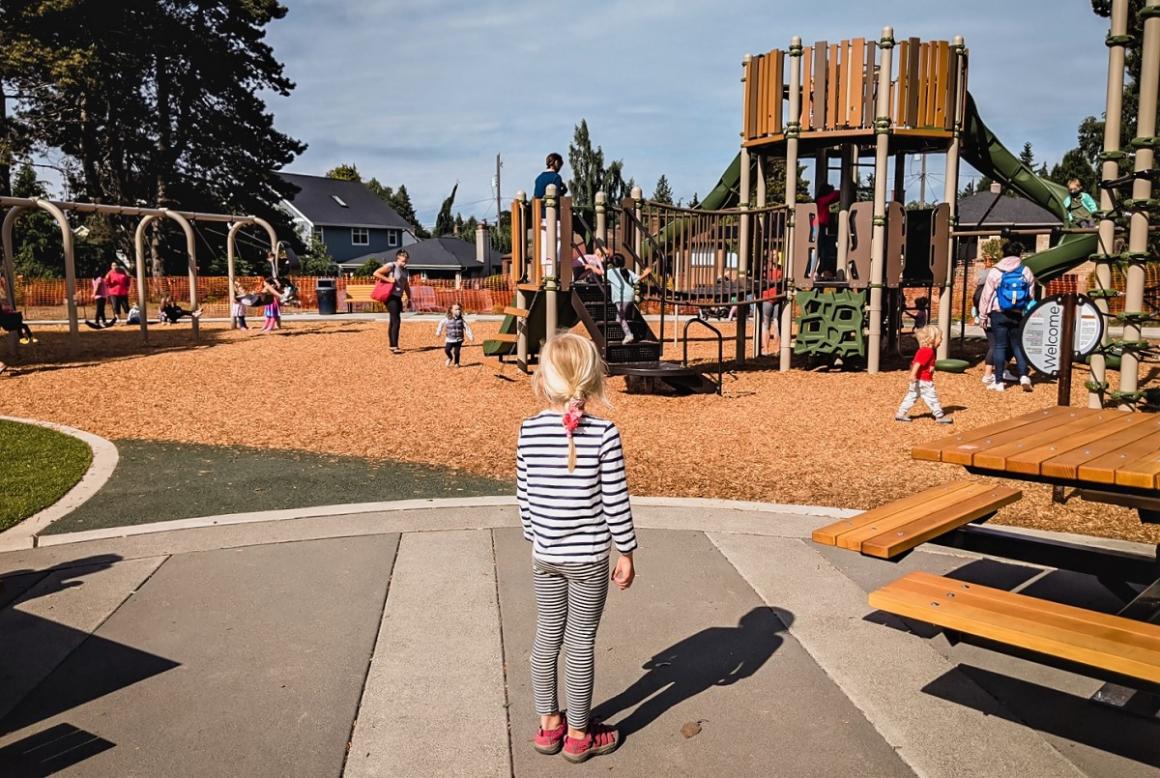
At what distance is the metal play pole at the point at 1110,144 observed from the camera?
21.4ft

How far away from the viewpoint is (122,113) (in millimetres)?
44594

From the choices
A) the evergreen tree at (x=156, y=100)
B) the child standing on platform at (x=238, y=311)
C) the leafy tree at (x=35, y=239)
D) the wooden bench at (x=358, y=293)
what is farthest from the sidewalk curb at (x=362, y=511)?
the leafy tree at (x=35, y=239)

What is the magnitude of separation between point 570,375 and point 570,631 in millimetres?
940

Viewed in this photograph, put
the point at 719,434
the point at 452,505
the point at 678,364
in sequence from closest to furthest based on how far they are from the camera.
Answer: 1. the point at 452,505
2. the point at 719,434
3. the point at 678,364

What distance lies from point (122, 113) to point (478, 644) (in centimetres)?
4808

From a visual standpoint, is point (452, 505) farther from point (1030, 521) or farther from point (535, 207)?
point (535, 207)

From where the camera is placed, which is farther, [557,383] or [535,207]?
[535,207]

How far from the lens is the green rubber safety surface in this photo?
670 centimetres

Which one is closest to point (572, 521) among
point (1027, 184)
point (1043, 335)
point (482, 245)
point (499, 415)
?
point (1043, 335)

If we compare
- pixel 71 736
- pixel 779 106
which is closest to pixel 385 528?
pixel 71 736

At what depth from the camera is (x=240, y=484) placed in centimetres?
755

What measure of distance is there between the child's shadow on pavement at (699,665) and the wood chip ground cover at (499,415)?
8.74 feet

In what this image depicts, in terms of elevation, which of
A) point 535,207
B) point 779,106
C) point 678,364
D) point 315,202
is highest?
point 315,202

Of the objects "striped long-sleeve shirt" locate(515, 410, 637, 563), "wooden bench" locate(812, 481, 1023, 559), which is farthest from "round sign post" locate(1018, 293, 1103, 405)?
"striped long-sleeve shirt" locate(515, 410, 637, 563)
